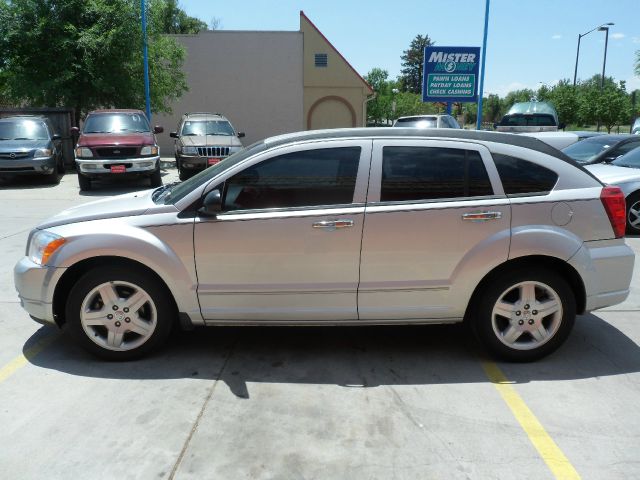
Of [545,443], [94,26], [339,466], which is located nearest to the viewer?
[339,466]

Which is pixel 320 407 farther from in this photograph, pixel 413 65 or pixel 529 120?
pixel 413 65

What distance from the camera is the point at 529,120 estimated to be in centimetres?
2022

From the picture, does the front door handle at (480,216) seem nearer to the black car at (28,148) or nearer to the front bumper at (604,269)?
the front bumper at (604,269)

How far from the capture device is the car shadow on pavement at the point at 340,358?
152 inches

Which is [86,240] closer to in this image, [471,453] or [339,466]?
[339,466]

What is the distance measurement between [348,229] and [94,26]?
58.2 feet

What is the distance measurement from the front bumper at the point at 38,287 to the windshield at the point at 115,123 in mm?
11248

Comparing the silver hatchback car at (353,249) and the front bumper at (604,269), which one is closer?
the silver hatchback car at (353,249)

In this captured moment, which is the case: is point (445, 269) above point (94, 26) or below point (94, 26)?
below

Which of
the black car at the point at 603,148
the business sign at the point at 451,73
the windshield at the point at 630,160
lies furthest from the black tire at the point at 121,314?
the business sign at the point at 451,73

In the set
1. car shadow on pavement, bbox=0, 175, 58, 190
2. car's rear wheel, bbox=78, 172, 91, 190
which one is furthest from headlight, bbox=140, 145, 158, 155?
car shadow on pavement, bbox=0, 175, 58, 190

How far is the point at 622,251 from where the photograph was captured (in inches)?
159

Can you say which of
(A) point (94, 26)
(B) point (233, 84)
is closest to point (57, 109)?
(A) point (94, 26)

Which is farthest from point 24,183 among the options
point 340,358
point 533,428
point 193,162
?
point 533,428
